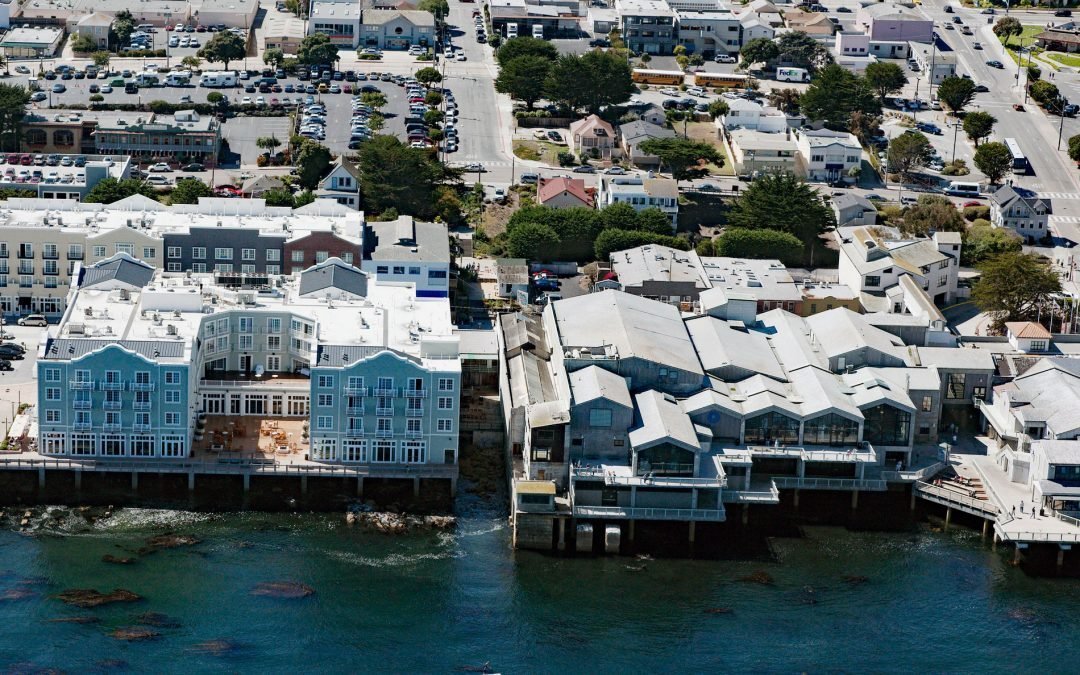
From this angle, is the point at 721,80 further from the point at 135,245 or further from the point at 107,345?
the point at 107,345

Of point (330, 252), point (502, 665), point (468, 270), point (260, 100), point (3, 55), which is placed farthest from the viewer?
point (3, 55)

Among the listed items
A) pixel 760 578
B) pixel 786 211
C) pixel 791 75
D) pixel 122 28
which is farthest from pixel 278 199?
pixel 791 75

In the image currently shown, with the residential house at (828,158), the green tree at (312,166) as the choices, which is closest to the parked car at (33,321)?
the green tree at (312,166)

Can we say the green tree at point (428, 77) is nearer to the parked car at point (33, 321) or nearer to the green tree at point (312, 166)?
the green tree at point (312, 166)

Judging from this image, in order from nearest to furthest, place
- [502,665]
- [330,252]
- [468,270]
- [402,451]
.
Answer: [502,665] < [402,451] < [330,252] < [468,270]

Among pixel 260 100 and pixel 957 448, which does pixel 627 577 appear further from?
pixel 260 100

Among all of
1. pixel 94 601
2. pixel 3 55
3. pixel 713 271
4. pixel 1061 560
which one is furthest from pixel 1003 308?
pixel 3 55
